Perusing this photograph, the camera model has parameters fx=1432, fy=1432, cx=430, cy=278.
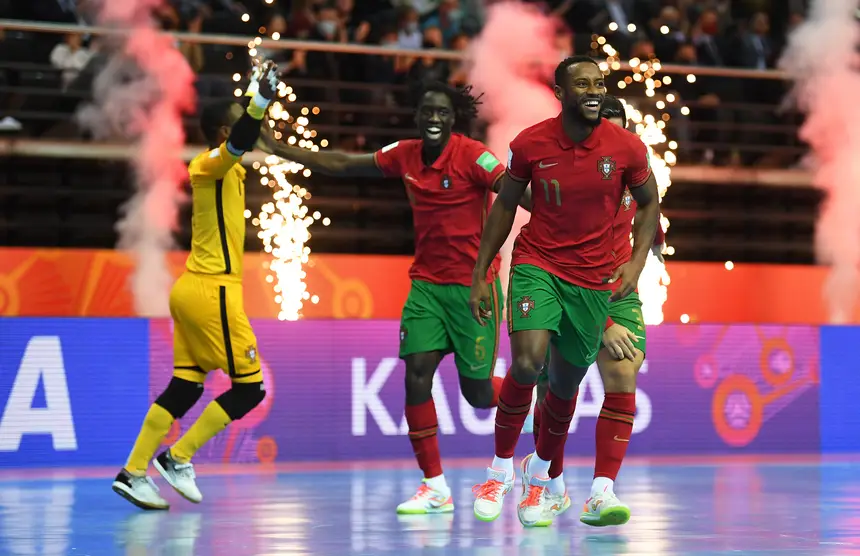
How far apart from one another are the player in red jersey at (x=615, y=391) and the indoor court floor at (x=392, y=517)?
130 millimetres

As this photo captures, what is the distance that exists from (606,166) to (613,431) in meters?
1.28

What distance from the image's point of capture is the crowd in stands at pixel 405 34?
13969 millimetres

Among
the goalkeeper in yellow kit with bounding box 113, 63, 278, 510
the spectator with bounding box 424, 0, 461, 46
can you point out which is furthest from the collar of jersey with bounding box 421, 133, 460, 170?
the spectator with bounding box 424, 0, 461, 46

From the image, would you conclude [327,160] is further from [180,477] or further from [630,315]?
[630,315]

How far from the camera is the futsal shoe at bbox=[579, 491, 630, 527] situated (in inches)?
254

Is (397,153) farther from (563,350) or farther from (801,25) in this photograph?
(801,25)

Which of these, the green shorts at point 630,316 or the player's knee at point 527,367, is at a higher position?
the green shorts at point 630,316

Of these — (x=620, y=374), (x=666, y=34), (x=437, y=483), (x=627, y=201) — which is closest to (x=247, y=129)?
(x=627, y=201)

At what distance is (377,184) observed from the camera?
15156 mm

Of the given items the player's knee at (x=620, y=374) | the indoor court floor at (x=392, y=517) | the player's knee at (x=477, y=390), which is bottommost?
the indoor court floor at (x=392, y=517)

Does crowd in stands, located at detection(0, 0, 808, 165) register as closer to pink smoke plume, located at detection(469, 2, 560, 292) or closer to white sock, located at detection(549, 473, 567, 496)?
pink smoke plume, located at detection(469, 2, 560, 292)

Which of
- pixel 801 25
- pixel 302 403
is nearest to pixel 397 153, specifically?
pixel 302 403

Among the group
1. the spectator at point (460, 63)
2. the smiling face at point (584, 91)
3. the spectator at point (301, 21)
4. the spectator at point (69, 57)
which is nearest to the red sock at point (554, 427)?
the smiling face at point (584, 91)

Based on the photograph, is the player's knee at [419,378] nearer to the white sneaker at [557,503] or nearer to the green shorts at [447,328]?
the green shorts at [447,328]
